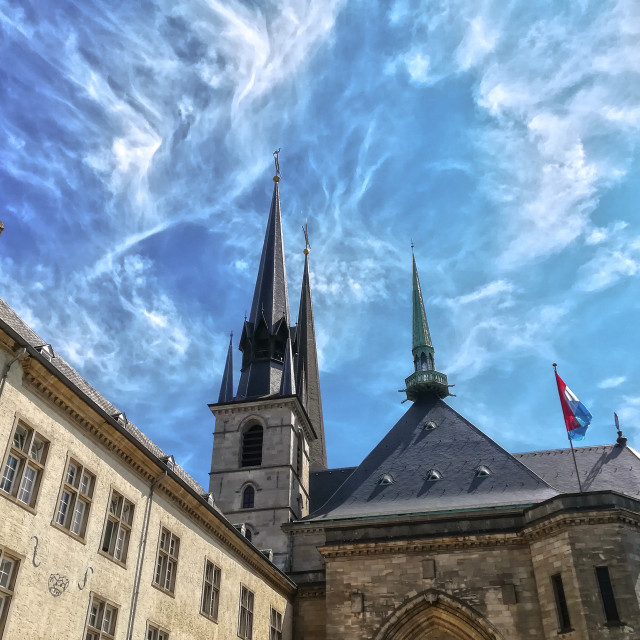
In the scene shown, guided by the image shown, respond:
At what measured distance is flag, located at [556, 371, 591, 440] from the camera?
87.7ft

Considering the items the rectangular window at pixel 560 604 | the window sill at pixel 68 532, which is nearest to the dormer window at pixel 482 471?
the rectangular window at pixel 560 604

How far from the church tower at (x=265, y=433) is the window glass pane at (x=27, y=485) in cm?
1713

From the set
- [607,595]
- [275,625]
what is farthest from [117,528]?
[607,595]

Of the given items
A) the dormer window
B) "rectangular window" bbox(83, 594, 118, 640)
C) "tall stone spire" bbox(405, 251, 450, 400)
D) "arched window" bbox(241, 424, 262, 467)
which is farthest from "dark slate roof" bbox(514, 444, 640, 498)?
"rectangular window" bbox(83, 594, 118, 640)

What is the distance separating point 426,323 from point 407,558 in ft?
65.1

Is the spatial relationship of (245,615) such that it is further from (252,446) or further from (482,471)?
Answer: (252,446)

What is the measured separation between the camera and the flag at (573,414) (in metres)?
26.7

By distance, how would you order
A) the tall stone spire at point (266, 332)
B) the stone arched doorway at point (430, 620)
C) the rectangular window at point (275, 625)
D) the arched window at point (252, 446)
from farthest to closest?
1. the tall stone spire at point (266, 332)
2. the arched window at point (252, 446)
3. the rectangular window at point (275, 625)
4. the stone arched doorway at point (430, 620)

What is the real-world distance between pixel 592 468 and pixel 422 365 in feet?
37.1

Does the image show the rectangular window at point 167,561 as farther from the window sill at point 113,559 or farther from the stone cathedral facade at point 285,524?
the window sill at point 113,559

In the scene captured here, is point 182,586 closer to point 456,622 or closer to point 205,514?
point 205,514

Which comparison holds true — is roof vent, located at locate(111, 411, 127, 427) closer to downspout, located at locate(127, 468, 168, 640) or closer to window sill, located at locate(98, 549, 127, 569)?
downspout, located at locate(127, 468, 168, 640)

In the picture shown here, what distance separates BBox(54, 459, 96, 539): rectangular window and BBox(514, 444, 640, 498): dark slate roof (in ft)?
67.6

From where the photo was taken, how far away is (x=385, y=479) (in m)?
28.8
